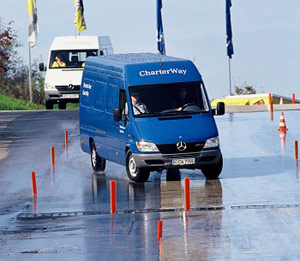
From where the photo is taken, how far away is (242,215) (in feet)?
54.4

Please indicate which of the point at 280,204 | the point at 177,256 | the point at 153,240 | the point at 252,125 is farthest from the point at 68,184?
the point at 252,125

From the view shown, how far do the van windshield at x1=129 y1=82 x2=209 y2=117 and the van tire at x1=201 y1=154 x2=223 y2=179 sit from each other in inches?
45.7

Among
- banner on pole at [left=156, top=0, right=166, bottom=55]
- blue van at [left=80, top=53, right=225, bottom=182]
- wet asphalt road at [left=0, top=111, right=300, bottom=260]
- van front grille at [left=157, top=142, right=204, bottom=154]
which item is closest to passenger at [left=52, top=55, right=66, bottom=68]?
wet asphalt road at [left=0, top=111, right=300, bottom=260]

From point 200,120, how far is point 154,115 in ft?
3.07

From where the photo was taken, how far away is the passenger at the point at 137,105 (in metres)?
21.4

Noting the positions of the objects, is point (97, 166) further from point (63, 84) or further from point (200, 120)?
point (63, 84)

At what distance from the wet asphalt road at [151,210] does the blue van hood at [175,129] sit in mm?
953

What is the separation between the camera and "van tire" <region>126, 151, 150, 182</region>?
21031mm

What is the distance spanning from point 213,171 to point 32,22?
4222 cm

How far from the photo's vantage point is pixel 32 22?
2456 inches

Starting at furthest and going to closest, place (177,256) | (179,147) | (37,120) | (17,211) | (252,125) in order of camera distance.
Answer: (37,120)
(252,125)
(179,147)
(17,211)
(177,256)

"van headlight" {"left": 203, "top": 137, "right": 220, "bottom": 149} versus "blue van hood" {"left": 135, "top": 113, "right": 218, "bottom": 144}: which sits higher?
"blue van hood" {"left": 135, "top": 113, "right": 218, "bottom": 144}

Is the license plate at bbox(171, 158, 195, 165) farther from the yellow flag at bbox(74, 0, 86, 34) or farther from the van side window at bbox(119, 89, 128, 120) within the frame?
the yellow flag at bbox(74, 0, 86, 34)

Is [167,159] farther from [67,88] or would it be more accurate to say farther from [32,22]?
[32,22]
